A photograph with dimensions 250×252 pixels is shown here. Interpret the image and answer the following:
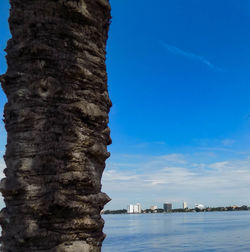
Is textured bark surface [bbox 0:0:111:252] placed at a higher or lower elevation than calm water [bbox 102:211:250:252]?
higher

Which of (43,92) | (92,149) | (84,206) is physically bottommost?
(84,206)

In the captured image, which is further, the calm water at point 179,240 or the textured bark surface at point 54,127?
the calm water at point 179,240

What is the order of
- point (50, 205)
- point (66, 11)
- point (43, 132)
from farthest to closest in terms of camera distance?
point (66, 11)
point (43, 132)
point (50, 205)

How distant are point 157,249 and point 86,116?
135ft

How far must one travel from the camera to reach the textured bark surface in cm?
277

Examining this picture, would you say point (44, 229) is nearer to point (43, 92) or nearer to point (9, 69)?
point (43, 92)

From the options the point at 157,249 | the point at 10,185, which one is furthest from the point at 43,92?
the point at 157,249

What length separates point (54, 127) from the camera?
294cm

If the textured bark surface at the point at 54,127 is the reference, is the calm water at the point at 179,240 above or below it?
below

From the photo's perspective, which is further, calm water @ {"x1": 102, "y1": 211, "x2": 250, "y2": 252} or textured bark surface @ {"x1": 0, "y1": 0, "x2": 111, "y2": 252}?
calm water @ {"x1": 102, "y1": 211, "x2": 250, "y2": 252}

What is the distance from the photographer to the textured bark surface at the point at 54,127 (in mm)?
2768

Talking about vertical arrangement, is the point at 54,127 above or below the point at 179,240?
above

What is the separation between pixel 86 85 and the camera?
3.09 metres

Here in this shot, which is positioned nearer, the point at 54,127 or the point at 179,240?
the point at 54,127
